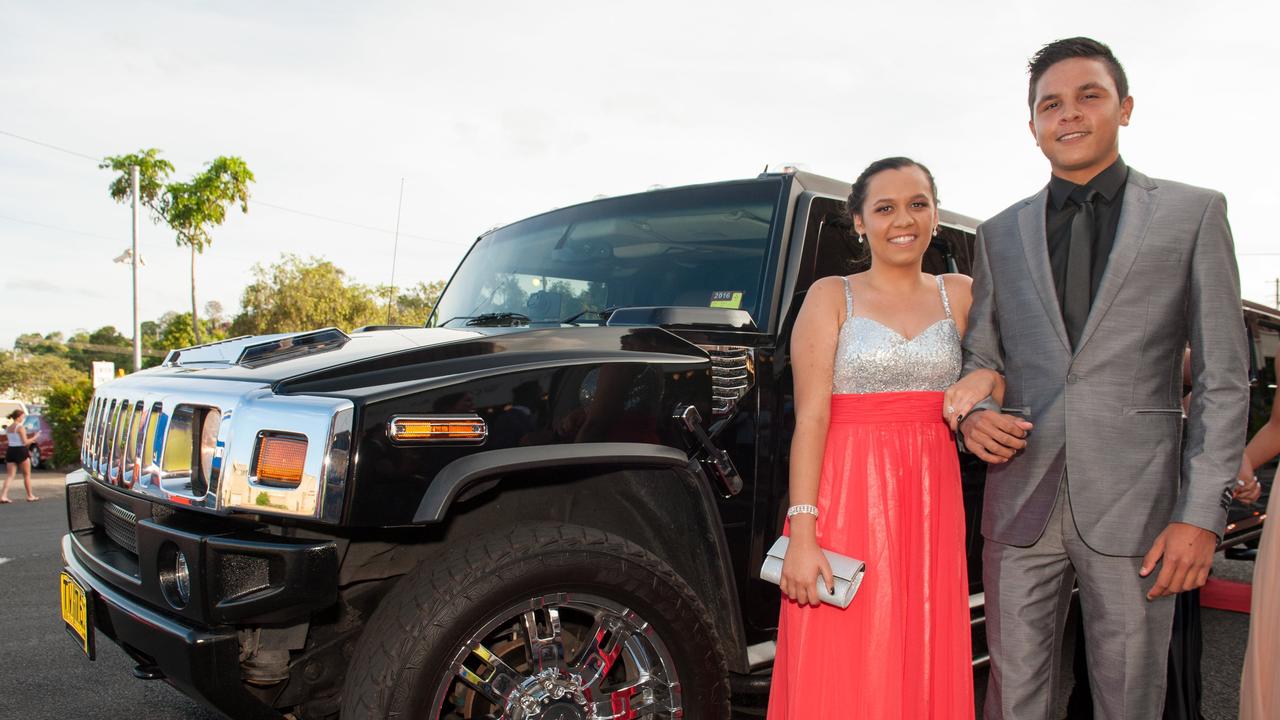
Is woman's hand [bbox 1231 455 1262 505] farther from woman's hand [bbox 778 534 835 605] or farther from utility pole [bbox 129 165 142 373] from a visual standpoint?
utility pole [bbox 129 165 142 373]

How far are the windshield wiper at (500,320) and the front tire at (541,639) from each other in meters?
1.19

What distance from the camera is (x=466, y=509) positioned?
8.31ft

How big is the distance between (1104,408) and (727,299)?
1272mm

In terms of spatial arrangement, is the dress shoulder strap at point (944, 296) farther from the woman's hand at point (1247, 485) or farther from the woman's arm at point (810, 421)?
the woman's hand at point (1247, 485)

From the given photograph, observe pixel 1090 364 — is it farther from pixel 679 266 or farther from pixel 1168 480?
pixel 679 266

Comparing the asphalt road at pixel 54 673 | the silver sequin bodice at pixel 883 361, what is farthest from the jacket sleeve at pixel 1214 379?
the asphalt road at pixel 54 673

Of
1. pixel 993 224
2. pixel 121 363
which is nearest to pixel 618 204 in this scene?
pixel 993 224

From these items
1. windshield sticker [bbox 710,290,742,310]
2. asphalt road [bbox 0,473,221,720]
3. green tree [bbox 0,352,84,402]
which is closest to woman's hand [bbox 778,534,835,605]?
windshield sticker [bbox 710,290,742,310]

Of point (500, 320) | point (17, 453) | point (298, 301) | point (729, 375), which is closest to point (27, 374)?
point (298, 301)

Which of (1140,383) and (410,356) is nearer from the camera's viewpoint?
(1140,383)

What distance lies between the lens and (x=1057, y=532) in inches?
89.5

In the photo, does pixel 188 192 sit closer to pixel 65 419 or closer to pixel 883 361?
pixel 65 419

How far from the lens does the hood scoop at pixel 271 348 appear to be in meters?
2.70

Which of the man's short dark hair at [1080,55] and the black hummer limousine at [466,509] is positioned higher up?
the man's short dark hair at [1080,55]
